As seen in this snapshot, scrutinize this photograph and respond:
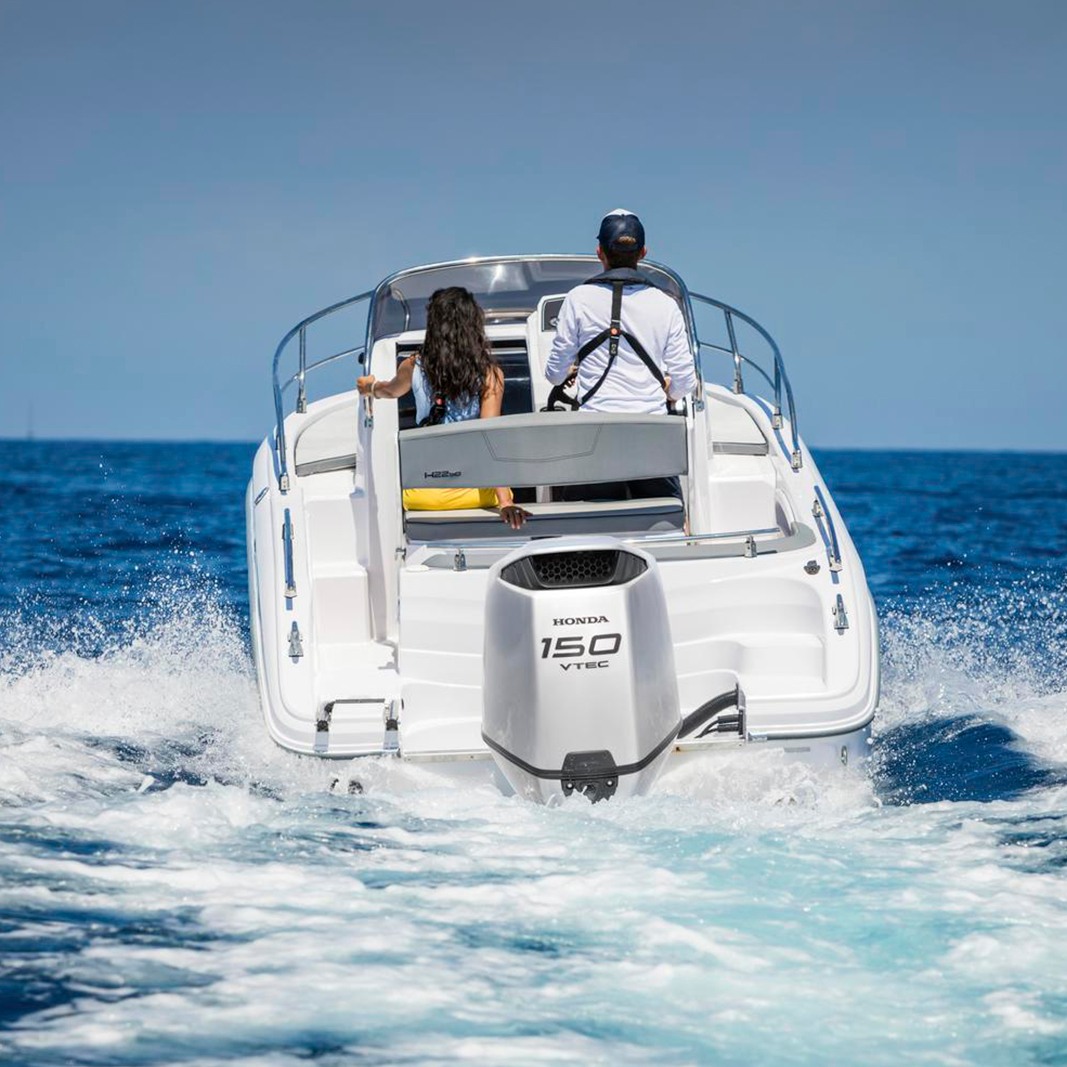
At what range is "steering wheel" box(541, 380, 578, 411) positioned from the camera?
487 cm

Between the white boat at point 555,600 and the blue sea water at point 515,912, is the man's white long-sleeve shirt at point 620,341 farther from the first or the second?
the blue sea water at point 515,912

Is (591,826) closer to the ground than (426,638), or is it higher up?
closer to the ground

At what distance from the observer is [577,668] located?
3.45 m

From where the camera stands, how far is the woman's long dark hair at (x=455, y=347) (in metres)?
4.68

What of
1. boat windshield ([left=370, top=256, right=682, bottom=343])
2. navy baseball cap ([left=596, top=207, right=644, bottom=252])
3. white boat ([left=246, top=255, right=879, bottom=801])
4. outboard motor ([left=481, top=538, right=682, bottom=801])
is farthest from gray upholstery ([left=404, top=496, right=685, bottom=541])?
boat windshield ([left=370, top=256, right=682, bottom=343])

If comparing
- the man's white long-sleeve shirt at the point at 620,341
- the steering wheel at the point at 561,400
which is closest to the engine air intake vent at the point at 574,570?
the man's white long-sleeve shirt at the point at 620,341

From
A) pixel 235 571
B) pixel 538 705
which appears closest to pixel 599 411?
pixel 538 705

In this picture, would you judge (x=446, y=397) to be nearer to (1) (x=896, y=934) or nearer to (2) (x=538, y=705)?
(2) (x=538, y=705)

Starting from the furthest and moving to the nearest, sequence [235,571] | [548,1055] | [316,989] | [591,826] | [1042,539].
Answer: [1042,539]
[235,571]
[591,826]
[316,989]
[548,1055]

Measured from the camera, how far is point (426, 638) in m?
4.13

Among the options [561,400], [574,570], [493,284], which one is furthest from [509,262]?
[574,570]

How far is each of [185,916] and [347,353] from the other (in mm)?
4126

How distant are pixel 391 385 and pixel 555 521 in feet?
2.47

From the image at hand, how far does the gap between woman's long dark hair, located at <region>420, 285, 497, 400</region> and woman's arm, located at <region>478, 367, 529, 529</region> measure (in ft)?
0.08
